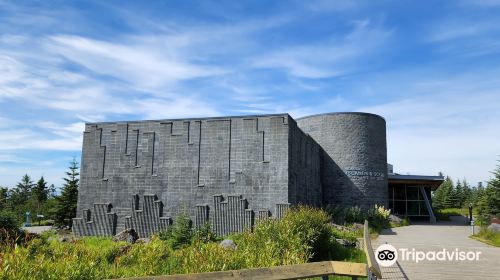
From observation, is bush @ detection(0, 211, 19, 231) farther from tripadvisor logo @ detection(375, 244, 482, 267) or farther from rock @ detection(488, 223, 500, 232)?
rock @ detection(488, 223, 500, 232)

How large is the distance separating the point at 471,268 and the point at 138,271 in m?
10.8

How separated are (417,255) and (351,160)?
18.1m

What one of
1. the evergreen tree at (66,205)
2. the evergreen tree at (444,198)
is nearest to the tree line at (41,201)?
the evergreen tree at (66,205)

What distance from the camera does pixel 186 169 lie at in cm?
2316

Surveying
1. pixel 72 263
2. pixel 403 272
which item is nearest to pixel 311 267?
pixel 72 263

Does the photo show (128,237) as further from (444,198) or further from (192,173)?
(444,198)

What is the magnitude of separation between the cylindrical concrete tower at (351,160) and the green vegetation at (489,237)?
10848mm

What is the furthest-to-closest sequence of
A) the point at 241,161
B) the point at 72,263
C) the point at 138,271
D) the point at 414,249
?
the point at 241,161 < the point at 414,249 < the point at 138,271 < the point at 72,263

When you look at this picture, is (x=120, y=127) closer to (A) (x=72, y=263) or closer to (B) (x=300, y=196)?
(B) (x=300, y=196)

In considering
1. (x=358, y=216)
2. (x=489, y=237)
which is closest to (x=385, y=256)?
(x=489, y=237)

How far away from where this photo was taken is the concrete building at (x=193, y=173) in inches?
854

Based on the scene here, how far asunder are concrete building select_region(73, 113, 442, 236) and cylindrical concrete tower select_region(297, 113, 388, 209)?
5.74m

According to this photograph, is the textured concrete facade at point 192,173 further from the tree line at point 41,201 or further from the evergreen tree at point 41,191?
the evergreen tree at point 41,191

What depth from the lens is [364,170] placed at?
33188 mm
